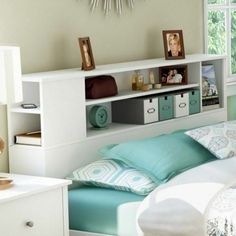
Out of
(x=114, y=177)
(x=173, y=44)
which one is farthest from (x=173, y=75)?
(x=114, y=177)

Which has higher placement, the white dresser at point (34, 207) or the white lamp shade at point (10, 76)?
the white lamp shade at point (10, 76)

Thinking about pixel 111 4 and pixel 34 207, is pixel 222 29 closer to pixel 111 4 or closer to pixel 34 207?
pixel 111 4

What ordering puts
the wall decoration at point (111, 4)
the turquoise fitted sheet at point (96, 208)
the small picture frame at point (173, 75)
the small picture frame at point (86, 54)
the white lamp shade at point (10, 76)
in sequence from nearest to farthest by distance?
the white lamp shade at point (10, 76) → the turquoise fitted sheet at point (96, 208) → the small picture frame at point (86, 54) → the wall decoration at point (111, 4) → the small picture frame at point (173, 75)

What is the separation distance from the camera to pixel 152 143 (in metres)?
3.45

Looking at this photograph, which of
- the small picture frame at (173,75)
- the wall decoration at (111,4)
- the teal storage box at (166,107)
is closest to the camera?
the wall decoration at (111,4)

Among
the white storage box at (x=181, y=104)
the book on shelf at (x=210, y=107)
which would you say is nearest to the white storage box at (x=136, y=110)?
the white storage box at (x=181, y=104)

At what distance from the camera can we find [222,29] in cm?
501

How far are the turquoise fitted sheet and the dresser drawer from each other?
14cm

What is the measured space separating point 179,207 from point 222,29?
2.36 m

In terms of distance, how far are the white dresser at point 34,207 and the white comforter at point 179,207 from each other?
36cm

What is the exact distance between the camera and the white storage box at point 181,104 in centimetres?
414

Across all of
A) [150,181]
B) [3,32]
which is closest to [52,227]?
[150,181]

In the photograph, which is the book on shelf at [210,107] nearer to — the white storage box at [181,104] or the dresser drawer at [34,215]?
the white storage box at [181,104]

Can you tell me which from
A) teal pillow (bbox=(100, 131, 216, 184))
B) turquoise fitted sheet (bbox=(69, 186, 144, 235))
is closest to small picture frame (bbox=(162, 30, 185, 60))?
teal pillow (bbox=(100, 131, 216, 184))
